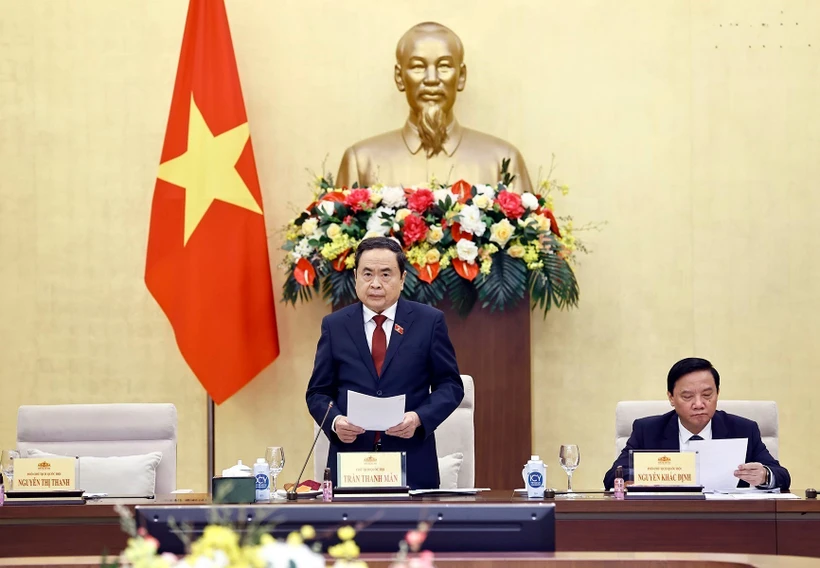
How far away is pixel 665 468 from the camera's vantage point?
3230 mm

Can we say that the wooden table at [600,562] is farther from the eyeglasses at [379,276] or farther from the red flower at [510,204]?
the red flower at [510,204]

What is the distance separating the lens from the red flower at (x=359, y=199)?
15.7ft

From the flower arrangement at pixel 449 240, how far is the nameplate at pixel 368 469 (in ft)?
5.55

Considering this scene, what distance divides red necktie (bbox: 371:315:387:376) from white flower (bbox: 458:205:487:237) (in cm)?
114

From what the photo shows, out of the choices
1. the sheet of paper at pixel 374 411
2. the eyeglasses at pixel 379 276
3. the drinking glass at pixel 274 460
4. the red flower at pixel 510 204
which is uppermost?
the red flower at pixel 510 204

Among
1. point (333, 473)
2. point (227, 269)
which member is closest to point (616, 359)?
point (227, 269)

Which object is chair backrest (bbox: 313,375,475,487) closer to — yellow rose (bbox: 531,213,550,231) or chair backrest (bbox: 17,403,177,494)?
chair backrest (bbox: 17,403,177,494)

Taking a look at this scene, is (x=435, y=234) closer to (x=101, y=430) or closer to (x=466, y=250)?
(x=466, y=250)

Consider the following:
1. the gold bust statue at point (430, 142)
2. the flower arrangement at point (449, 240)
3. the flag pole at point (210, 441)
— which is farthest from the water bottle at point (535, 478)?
the flag pole at point (210, 441)

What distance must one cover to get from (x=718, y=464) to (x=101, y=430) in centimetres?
205

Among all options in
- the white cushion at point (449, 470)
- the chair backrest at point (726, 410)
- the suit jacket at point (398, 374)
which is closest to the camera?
the suit jacket at point (398, 374)

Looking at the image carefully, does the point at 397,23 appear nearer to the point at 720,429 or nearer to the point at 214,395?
the point at 214,395

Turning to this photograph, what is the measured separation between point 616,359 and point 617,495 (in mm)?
2375

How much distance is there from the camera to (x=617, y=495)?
10.6 ft
